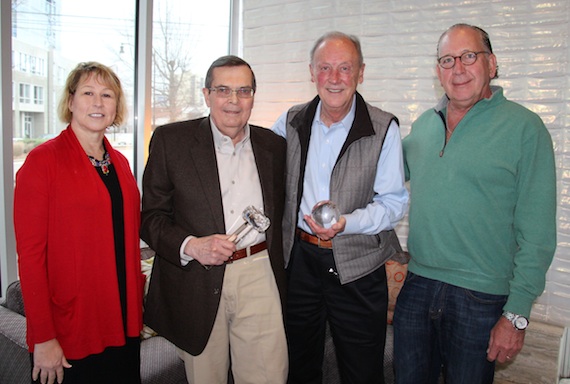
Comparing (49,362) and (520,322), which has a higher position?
(520,322)

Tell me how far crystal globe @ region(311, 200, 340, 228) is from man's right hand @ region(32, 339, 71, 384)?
0.96 m

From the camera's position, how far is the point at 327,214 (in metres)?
1.65

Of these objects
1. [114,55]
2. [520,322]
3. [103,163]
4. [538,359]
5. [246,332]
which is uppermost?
[114,55]

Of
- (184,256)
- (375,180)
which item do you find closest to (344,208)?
(375,180)

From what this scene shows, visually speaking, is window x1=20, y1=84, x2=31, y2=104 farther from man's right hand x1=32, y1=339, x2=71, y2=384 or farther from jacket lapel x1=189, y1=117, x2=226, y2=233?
man's right hand x1=32, y1=339, x2=71, y2=384

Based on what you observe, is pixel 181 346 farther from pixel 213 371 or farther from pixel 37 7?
pixel 37 7

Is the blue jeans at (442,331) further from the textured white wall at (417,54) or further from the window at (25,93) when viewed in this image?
the window at (25,93)

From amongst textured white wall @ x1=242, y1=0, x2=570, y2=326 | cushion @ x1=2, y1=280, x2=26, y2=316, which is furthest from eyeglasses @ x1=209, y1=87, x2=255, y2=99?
textured white wall @ x1=242, y1=0, x2=570, y2=326

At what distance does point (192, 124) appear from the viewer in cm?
183

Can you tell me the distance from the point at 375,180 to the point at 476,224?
419 millimetres

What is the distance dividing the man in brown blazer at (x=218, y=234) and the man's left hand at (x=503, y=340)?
770mm

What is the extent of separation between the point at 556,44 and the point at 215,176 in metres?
2.29

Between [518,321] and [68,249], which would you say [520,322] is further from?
[68,249]

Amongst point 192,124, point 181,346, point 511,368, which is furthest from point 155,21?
point 511,368
